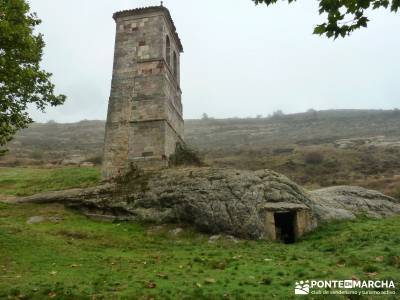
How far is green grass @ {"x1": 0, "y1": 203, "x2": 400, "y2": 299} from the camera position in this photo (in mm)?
9633

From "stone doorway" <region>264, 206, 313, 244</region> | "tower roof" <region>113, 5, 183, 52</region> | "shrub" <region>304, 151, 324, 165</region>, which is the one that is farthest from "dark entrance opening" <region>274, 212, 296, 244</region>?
"shrub" <region>304, 151, 324, 165</region>

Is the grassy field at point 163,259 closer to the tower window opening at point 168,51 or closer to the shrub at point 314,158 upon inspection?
the tower window opening at point 168,51

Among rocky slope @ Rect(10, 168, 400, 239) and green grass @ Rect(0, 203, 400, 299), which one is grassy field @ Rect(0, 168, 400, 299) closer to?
green grass @ Rect(0, 203, 400, 299)

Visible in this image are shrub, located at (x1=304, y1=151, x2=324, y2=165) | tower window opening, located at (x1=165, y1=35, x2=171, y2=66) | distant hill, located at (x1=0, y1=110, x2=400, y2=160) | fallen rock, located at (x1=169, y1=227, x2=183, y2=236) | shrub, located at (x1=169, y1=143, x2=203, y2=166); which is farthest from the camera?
distant hill, located at (x1=0, y1=110, x2=400, y2=160)

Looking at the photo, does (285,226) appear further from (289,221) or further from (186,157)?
(186,157)

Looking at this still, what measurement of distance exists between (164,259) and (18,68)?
8463mm

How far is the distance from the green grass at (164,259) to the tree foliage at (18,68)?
4.69m

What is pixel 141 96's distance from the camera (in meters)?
22.7

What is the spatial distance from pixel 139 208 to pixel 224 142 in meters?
61.1


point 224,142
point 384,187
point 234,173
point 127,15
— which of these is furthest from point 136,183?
point 224,142

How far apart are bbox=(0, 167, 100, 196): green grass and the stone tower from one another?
4.39 metres

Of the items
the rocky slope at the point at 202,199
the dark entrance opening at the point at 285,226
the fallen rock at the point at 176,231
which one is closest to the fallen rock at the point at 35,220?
the rocky slope at the point at 202,199

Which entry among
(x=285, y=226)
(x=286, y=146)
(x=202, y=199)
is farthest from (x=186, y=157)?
(x=286, y=146)

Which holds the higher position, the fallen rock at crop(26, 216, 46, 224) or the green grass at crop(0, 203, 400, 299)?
the fallen rock at crop(26, 216, 46, 224)
